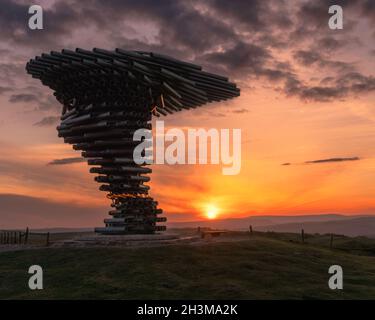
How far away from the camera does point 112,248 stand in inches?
1036

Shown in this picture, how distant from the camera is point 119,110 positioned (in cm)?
3094

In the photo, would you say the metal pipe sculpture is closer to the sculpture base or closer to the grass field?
the sculpture base

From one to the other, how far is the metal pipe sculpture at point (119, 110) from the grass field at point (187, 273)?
5.24m

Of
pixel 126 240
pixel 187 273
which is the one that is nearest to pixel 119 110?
pixel 126 240

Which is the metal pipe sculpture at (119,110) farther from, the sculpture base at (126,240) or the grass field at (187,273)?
the grass field at (187,273)

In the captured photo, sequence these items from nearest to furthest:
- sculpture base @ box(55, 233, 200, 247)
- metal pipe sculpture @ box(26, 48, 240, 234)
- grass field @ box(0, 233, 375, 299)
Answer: grass field @ box(0, 233, 375, 299), sculpture base @ box(55, 233, 200, 247), metal pipe sculpture @ box(26, 48, 240, 234)

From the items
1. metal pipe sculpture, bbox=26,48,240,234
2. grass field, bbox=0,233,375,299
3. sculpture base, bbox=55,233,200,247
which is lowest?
grass field, bbox=0,233,375,299

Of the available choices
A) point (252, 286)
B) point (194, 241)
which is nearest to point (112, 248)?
point (194, 241)

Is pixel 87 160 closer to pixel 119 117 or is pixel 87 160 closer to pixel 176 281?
pixel 119 117

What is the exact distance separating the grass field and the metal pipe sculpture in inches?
206

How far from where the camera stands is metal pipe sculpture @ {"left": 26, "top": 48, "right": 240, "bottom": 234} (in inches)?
1176

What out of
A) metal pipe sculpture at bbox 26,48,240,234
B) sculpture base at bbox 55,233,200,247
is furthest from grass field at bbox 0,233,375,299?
metal pipe sculpture at bbox 26,48,240,234

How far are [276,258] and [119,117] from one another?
511 inches

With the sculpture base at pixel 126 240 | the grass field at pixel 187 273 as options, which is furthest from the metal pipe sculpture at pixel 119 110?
the grass field at pixel 187 273
